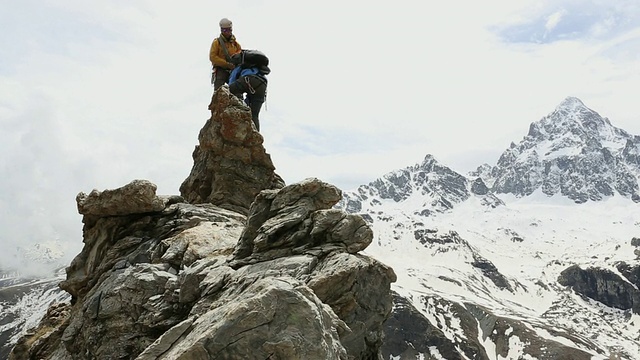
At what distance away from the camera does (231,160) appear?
3161 centimetres

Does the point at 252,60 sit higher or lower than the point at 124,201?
higher

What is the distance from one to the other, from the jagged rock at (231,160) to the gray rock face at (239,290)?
5232mm

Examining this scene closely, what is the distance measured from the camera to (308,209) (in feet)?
69.6

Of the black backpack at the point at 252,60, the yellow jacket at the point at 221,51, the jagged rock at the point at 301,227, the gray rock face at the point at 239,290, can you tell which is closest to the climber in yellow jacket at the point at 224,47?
the yellow jacket at the point at 221,51

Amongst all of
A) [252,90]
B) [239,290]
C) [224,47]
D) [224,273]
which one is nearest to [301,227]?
[224,273]

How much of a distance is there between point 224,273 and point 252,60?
1482 cm

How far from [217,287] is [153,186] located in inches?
387

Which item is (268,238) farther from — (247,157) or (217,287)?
(247,157)

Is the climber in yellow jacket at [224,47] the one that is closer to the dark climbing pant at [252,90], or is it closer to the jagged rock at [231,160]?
the dark climbing pant at [252,90]

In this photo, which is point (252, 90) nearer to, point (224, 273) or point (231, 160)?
point (231, 160)

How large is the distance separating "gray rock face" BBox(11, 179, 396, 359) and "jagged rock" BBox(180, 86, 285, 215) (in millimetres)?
5232

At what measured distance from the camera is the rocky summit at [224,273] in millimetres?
12000

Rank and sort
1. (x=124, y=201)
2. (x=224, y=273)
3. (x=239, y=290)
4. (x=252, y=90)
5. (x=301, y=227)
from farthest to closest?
(x=252, y=90) < (x=124, y=201) < (x=301, y=227) < (x=224, y=273) < (x=239, y=290)

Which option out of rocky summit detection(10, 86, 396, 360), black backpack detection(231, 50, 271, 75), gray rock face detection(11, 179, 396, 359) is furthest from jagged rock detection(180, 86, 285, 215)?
gray rock face detection(11, 179, 396, 359)
